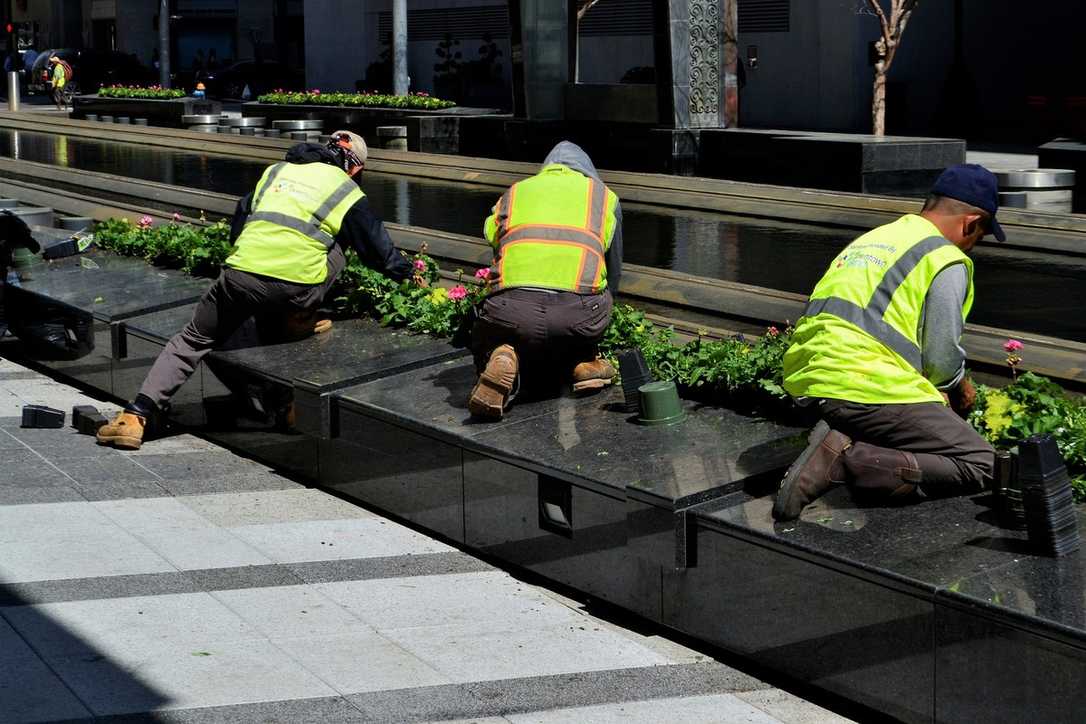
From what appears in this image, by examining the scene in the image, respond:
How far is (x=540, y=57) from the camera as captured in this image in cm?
2484

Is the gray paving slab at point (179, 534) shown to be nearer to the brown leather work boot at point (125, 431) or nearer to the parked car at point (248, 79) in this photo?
the brown leather work boot at point (125, 431)

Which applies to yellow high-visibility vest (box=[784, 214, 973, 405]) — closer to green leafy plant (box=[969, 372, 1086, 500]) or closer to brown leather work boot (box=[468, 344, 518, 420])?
green leafy plant (box=[969, 372, 1086, 500])

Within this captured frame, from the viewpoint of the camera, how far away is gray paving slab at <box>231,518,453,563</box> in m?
6.26

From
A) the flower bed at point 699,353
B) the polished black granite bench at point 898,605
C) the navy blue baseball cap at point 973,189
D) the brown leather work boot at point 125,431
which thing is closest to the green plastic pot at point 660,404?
the flower bed at point 699,353

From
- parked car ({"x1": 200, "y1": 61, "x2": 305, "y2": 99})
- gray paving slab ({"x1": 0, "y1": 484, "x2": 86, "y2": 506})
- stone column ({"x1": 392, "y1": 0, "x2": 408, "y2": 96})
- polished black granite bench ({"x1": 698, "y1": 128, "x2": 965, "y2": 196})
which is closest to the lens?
gray paving slab ({"x1": 0, "y1": 484, "x2": 86, "y2": 506})

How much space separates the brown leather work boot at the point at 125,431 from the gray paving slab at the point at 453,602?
2509mm

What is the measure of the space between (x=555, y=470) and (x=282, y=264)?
2.66 m

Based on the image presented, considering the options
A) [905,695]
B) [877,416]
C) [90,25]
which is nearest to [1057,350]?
[877,416]

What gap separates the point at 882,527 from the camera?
15.8 feet

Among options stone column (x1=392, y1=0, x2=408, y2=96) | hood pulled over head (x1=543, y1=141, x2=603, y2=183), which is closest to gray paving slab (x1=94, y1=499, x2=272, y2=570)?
hood pulled over head (x1=543, y1=141, x2=603, y2=183)

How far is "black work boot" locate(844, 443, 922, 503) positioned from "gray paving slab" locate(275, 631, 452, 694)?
4.77 ft

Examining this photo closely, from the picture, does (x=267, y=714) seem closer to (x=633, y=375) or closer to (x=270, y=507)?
(x=633, y=375)

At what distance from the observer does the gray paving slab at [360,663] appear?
4.79 m

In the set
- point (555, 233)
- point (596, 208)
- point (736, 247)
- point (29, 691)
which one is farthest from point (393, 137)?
point (29, 691)
